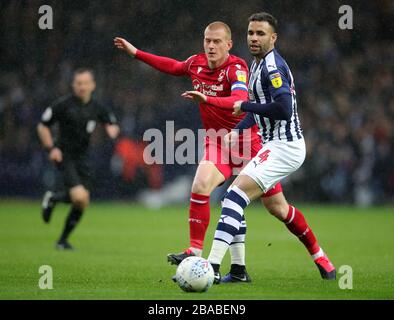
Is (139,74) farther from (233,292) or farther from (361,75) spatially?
(233,292)

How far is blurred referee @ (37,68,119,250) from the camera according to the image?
12055mm

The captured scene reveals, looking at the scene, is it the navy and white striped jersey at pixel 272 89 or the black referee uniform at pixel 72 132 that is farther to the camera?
the black referee uniform at pixel 72 132

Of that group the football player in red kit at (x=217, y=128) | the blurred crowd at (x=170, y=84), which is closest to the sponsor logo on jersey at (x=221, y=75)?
the football player in red kit at (x=217, y=128)

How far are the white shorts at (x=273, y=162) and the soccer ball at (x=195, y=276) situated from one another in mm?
999

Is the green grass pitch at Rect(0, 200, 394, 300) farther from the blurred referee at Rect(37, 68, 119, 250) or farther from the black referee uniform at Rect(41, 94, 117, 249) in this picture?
the black referee uniform at Rect(41, 94, 117, 249)

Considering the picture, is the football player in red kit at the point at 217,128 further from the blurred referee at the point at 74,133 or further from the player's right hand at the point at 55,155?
the blurred referee at the point at 74,133

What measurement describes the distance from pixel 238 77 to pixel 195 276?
2.25 metres

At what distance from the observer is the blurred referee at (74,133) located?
39.5ft

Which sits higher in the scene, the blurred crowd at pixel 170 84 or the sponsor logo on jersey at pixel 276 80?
the blurred crowd at pixel 170 84

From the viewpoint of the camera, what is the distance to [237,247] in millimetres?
8312

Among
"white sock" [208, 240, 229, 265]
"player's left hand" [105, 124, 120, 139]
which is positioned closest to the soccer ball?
"white sock" [208, 240, 229, 265]

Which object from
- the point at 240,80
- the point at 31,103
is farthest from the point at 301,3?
the point at 240,80
